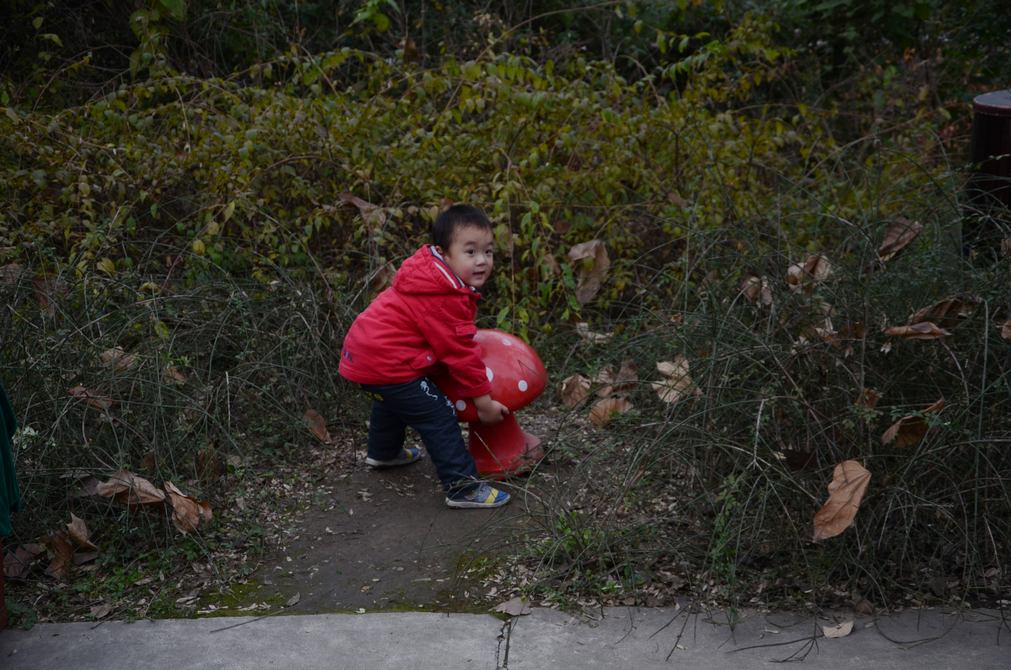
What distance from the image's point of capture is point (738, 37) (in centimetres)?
659

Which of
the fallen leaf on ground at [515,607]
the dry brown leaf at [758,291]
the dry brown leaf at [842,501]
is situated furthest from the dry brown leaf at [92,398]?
the dry brown leaf at [842,501]

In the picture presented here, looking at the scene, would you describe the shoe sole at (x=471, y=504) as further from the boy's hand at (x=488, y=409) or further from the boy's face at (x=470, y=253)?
the boy's face at (x=470, y=253)

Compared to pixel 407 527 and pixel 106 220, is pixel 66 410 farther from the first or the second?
pixel 106 220

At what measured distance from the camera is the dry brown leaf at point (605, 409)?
452 cm

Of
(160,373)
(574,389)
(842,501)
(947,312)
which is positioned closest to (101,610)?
(160,373)

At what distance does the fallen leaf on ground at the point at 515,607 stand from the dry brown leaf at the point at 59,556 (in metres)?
1.50

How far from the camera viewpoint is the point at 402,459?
4734 millimetres

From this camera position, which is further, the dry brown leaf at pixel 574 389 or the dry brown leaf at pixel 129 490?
the dry brown leaf at pixel 574 389

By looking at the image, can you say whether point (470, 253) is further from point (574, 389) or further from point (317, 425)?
point (317, 425)

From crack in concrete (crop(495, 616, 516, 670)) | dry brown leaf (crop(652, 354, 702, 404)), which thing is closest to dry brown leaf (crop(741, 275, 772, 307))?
dry brown leaf (crop(652, 354, 702, 404))

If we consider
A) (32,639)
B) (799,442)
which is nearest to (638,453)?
(799,442)

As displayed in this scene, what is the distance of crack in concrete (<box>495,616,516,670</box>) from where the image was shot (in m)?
3.14

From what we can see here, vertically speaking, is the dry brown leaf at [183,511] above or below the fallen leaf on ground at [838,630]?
above

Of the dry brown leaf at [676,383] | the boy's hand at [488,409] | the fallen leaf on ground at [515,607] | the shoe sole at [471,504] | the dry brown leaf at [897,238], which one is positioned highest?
the dry brown leaf at [897,238]
